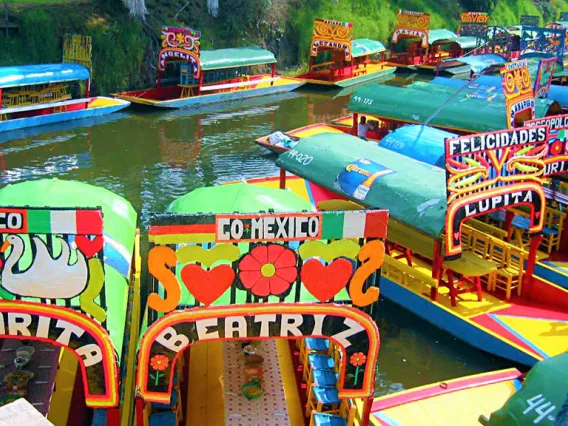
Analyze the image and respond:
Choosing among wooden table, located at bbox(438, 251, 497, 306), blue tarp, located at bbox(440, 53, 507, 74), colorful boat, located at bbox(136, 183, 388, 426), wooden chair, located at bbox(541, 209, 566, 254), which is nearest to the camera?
colorful boat, located at bbox(136, 183, 388, 426)

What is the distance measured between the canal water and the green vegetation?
4.50 meters

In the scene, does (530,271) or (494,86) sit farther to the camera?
(494,86)

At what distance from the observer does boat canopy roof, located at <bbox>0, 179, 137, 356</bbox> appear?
9.77 metres

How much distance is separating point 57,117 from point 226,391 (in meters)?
20.8

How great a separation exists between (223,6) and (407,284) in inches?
1225

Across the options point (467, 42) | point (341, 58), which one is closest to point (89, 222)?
point (341, 58)

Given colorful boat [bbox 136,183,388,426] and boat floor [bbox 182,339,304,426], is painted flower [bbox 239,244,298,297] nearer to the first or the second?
colorful boat [bbox 136,183,388,426]

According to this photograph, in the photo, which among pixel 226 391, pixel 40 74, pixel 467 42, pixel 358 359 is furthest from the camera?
pixel 467 42

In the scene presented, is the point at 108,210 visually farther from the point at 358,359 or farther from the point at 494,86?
the point at 494,86

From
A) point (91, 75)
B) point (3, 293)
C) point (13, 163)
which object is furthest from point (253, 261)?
point (91, 75)

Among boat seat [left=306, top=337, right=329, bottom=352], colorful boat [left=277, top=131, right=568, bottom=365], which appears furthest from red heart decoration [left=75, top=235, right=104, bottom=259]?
colorful boat [left=277, top=131, right=568, bottom=365]

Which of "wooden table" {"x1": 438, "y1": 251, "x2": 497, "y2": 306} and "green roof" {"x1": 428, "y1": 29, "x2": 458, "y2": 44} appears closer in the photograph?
"wooden table" {"x1": 438, "y1": 251, "x2": 497, "y2": 306}

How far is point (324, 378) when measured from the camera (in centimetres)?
958

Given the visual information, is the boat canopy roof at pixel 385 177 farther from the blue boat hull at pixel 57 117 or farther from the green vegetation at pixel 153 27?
the green vegetation at pixel 153 27
